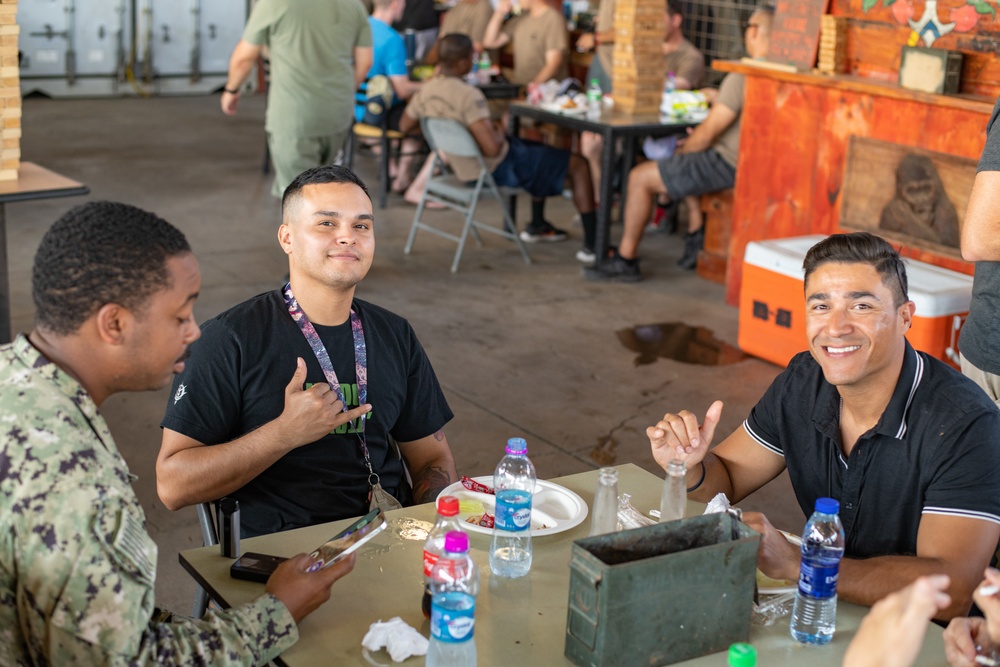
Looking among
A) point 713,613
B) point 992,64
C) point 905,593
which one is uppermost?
point 992,64

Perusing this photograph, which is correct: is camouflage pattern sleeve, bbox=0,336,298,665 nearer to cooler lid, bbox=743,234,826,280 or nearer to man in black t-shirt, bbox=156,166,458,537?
man in black t-shirt, bbox=156,166,458,537

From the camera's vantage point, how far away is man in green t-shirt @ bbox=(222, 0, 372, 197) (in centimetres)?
644

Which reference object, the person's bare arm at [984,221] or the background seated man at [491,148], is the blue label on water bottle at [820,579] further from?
the background seated man at [491,148]

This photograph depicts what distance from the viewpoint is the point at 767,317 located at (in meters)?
5.76

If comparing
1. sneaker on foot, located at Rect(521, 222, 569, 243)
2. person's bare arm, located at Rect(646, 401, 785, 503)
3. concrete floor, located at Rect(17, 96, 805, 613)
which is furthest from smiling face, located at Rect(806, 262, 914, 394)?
sneaker on foot, located at Rect(521, 222, 569, 243)

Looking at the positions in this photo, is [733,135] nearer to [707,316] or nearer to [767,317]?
[707,316]

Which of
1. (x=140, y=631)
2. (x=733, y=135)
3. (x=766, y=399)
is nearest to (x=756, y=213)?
(x=733, y=135)

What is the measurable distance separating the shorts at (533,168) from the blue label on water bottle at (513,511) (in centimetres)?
516

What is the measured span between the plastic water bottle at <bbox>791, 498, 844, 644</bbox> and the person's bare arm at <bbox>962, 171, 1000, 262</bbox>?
1.29 m

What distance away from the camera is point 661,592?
188 cm

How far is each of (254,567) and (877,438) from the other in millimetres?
1283

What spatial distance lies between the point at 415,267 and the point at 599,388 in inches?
87.2

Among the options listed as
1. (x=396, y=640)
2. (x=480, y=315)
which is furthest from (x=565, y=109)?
(x=396, y=640)

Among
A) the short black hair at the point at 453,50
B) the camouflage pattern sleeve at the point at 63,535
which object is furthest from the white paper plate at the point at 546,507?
the short black hair at the point at 453,50
